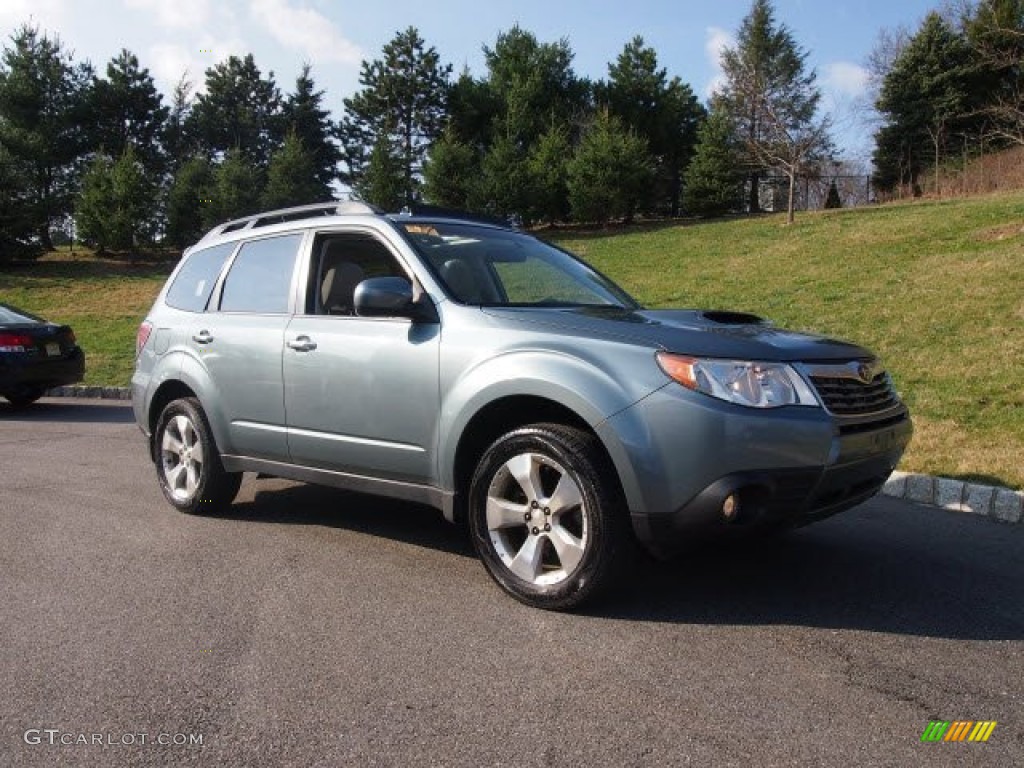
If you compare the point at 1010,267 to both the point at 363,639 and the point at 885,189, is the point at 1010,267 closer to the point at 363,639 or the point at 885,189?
the point at 363,639

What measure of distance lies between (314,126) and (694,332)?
53.4 m

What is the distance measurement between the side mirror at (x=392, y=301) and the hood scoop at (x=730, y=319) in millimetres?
1374

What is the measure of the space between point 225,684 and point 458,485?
1.41 meters

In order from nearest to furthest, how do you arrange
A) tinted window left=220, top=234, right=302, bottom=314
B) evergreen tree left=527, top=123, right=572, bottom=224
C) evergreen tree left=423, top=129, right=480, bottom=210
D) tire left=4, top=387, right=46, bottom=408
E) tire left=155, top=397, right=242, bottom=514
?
tinted window left=220, top=234, right=302, bottom=314, tire left=155, top=397, right=242, bottom=514, tire left=4, top=387, right=46, bottom=408, evergreen tree left=527, top=123, right=572, bottom=224, evergreen tree left=423, top=129, right=480, bottom=210

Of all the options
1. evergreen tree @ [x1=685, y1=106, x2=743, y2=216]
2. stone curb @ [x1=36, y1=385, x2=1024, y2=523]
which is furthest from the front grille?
evergreen tree @ [x1=685, y1=106, x2=743, y2=216]

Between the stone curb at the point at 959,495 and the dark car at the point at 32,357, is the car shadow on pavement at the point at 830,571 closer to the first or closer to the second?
the stone curb at the point at 959,495

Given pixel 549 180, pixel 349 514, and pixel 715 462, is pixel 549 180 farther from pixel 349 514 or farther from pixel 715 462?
pixel 715 462

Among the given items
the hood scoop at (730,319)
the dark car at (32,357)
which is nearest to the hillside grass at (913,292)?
the hood scoop at (730,319)

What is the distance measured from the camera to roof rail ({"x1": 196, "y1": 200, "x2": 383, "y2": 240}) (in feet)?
16.4

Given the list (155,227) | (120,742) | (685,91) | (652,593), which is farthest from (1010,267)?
(685,91)

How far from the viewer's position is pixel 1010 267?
13.7 metres

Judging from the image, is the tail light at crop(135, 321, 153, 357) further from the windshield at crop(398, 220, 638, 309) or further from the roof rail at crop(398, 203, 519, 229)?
the windshield at crop(398, 220, 638, 309)

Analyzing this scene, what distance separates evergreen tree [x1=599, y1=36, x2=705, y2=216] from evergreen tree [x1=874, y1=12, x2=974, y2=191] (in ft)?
33.6

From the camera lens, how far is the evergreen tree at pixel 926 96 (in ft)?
139
